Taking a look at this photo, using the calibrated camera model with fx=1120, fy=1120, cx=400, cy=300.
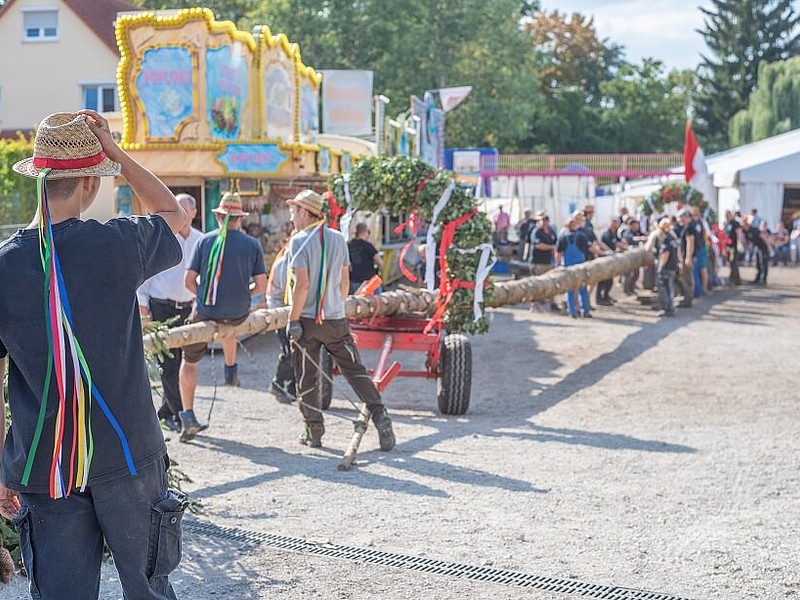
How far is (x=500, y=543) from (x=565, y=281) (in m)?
10.4

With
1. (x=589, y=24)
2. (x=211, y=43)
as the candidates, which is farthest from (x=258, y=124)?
(x=589, y=24)

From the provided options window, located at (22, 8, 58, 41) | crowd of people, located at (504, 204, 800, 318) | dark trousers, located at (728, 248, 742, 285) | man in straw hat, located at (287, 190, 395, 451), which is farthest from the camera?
window, located at (22, 8, 58, 41)

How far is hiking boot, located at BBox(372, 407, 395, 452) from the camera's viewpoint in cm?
796

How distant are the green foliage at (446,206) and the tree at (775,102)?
43412 mm

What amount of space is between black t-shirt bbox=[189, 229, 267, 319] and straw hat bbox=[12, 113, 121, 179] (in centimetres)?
522

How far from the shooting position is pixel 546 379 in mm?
11859

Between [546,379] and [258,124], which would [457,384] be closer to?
[546,379]

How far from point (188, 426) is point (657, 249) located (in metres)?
11.8

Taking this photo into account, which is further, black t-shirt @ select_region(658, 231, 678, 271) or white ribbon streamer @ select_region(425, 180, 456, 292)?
black t-shirt @ select_region(658, 231, 678, 271)

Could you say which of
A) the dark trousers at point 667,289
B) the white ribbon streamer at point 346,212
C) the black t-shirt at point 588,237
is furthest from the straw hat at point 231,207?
the dark trousers at point 667,289

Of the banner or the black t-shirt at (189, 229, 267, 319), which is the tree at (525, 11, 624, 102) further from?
the black t-shirt at (189, 229, 267, 319)

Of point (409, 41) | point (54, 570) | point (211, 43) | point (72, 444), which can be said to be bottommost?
point (54, 570)

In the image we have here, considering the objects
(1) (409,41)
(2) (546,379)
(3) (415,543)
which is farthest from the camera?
(1) (409,41)

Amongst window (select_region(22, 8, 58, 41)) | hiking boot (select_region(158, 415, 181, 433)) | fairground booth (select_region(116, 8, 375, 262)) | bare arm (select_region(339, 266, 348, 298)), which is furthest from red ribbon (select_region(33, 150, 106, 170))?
window (select_region(22, 8, 58, 41))
